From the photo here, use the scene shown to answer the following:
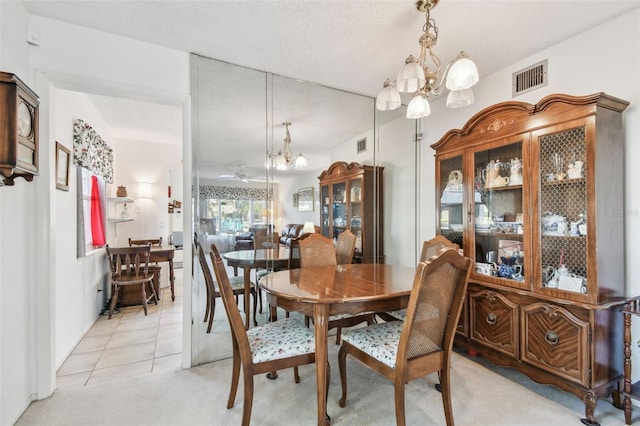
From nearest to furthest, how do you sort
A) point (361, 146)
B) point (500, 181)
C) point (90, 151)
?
point (500, 181) → point (90, 151) → point (361, 146)

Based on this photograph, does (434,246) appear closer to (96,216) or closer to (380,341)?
(380,341)

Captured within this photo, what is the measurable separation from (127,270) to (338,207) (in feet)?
9.44

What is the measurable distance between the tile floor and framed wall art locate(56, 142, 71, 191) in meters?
1.56

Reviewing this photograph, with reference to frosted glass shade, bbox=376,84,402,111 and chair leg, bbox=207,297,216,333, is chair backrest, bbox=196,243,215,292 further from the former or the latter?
frosted glass shade, bbox=376,84,402,111

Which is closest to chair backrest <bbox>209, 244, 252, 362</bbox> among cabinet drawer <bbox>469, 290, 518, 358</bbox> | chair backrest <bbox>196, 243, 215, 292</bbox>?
chair backrest <bbox>196, 243, 215, 292</bbox>

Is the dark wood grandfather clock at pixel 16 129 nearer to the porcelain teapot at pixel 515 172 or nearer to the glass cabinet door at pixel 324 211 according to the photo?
the glass cabinet door at pixel 324 211

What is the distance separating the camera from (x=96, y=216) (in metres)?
3.59

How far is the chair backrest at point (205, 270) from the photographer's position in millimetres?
2467

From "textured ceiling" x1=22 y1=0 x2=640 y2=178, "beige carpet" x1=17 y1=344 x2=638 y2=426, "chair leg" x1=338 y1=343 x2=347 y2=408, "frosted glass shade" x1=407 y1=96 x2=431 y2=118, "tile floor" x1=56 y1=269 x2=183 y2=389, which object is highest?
"textured ceiling" x1=22 y1=0 x2=640 y2=178

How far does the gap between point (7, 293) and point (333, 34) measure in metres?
2.73

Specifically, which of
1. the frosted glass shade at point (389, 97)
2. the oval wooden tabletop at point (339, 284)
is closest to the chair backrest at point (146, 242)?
the oval wooden tabletop at point (339, 284)

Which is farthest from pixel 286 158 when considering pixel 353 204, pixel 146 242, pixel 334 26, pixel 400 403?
pixel 146 242

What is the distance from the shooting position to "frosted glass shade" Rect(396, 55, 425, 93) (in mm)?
1633

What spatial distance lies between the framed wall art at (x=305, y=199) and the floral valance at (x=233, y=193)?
0.40m
